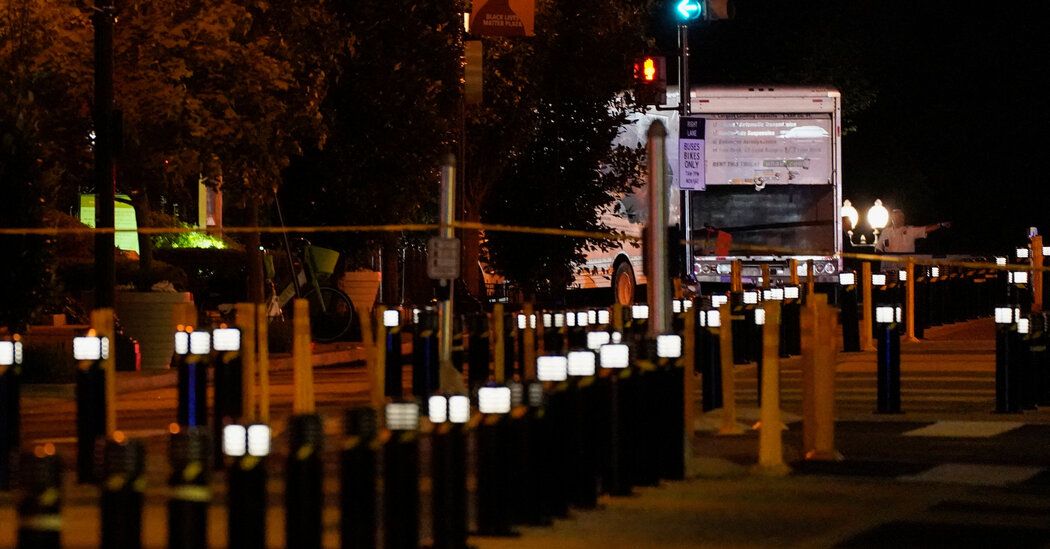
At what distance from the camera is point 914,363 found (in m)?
22.0

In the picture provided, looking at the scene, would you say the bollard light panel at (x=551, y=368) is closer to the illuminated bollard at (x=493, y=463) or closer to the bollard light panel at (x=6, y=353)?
the illuminated bollard at (x=493, y=463)

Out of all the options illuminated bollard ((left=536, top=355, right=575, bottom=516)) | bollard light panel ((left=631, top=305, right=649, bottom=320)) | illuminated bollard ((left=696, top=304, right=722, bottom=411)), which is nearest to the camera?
illuminated bollard ((left=536, top=355, right=575, bottom=516))

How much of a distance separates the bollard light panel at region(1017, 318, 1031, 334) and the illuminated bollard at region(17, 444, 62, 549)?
1113 centimetres

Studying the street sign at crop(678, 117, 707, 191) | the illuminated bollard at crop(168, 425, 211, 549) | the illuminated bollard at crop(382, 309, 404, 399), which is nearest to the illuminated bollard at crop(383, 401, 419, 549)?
the illuminated bollard at crop(168, 425, 211, 549)

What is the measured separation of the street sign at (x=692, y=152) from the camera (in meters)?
29.9

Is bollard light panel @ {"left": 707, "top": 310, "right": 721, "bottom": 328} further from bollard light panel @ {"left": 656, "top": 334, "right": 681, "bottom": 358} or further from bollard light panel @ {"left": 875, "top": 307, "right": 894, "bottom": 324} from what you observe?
bollard light panel @ {"left": 656, "top": 334, "right": 681, "bottom": 358}

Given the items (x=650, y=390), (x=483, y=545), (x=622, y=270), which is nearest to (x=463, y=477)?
(x=483, y=545)

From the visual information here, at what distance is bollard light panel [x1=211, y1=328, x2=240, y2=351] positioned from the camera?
1277 cm

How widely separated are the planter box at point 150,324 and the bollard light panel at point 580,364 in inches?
543

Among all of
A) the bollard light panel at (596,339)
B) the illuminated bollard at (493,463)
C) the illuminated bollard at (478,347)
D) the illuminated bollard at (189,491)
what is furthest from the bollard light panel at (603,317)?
the illuminated bollard at (189,491)

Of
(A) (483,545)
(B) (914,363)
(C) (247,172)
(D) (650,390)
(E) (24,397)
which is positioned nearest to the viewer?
(A) (483,545)

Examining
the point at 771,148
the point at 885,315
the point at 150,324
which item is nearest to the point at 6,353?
the point at 885,315

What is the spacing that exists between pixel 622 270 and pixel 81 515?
96.9ft

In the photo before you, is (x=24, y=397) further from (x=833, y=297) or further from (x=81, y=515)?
(x=833, y=297)
